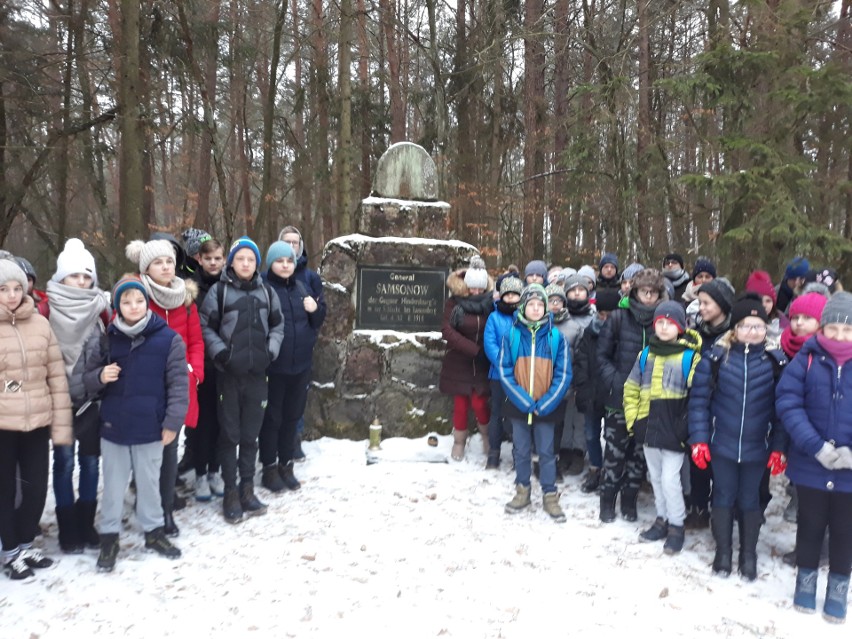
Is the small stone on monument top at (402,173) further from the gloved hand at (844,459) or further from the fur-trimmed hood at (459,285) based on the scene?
the gloved hand at (844,459)

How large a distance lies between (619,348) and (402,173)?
3.22m

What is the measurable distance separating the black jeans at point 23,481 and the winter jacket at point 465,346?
10.4ft

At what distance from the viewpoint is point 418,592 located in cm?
331

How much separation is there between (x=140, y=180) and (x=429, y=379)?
5704 mm

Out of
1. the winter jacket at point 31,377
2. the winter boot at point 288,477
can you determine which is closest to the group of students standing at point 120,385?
the winter jacket at point 31,377

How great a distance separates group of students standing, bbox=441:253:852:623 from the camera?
316 centimetres

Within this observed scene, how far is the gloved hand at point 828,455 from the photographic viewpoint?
3016mm

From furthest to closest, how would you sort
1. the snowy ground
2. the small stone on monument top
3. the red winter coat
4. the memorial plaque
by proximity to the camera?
the small stone on monument top
the memorial plaque
the red winter coat
the snowy ground

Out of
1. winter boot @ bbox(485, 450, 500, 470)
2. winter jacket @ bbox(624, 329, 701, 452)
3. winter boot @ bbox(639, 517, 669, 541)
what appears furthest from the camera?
winter boot @ bbox(485, 450, 500, 470)

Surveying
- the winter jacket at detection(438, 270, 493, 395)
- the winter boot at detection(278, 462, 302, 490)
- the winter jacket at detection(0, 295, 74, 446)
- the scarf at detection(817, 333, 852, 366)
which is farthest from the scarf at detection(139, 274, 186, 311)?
the scarf at detection(817, 333, 852, 366)

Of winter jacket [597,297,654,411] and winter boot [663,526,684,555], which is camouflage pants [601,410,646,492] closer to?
winter jacket [597,297,654,411]

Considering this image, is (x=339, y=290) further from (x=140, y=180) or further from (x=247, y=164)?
(x=247, y=164)

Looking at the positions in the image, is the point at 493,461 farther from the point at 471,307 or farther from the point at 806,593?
the point at 806,593

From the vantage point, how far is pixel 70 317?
3.52 metres
